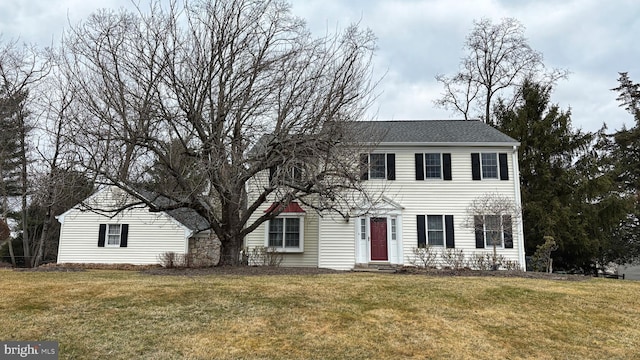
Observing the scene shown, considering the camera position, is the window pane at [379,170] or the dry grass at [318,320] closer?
the dry grass at [318,320]

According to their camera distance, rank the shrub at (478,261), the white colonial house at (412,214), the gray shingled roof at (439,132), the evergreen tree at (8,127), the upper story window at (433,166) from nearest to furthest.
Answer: the shrub at (478,261) < the white colonial house at (412,214) < the upper story window at (433,166) < the gray shingled roof at (439,132) < the evergreen tree at (8,127)

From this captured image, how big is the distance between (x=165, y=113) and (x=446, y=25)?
10.7 metres

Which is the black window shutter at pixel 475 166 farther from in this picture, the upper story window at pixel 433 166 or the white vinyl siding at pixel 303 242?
the white vinyl siding at pixel 303 242

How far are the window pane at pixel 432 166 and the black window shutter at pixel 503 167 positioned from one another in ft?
7.91

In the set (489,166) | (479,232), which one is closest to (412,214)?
(479,232)

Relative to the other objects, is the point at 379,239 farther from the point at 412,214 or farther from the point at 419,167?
the point at 419,167

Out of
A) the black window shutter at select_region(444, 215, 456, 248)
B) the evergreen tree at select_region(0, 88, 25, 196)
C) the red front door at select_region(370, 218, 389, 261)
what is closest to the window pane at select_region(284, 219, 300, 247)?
the red front door at select_region(370, 218, 389, 261)

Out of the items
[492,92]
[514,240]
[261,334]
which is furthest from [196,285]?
[492,92]

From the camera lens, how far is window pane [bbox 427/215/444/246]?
15.6 m

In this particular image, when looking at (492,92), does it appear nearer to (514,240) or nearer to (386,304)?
(514,240)

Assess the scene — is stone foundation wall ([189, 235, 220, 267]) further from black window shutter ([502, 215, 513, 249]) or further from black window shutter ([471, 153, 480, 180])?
black window shutter ([502, 215, 513, 249])

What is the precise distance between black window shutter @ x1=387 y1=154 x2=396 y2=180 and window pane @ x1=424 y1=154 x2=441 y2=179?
125cm

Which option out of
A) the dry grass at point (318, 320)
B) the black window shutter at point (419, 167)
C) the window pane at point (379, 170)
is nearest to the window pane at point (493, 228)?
the black window shutter at point (419, 167)

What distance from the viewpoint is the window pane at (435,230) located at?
1558 cm
